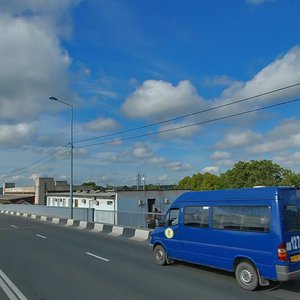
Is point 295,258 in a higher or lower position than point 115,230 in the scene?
lower

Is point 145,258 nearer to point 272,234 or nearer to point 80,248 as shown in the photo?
point 80,248

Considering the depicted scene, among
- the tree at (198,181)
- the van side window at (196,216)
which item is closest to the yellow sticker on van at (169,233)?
the van side window at (196,216)

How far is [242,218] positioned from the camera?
9.54 metres

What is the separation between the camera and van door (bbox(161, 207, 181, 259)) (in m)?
11.4

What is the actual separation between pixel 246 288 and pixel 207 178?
389ft

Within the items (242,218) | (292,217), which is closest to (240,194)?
(242,218)

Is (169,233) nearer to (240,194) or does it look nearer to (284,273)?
(240,194)

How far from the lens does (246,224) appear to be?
9.38 meters

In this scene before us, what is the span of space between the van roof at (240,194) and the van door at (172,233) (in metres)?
0.52

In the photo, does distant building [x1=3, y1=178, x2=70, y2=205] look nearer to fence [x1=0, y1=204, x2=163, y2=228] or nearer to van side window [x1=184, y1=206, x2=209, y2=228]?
fence [x1=0, y1=204, x2=163, y2=228]

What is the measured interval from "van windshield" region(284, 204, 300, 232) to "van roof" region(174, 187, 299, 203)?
37cm

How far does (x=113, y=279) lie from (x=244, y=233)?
10.4 feet

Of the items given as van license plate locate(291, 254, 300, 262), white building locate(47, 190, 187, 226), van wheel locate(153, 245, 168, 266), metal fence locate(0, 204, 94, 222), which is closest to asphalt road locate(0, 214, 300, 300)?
van wheel locate(153, 245, 168, 266)

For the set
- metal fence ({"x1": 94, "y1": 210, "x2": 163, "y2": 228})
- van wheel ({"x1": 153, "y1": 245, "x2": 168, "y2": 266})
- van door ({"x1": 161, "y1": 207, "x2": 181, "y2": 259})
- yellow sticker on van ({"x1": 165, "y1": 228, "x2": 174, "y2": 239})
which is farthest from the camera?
metal fence ({"x1": 94, "y1": 210, "x2": 163, "y2": 228})
